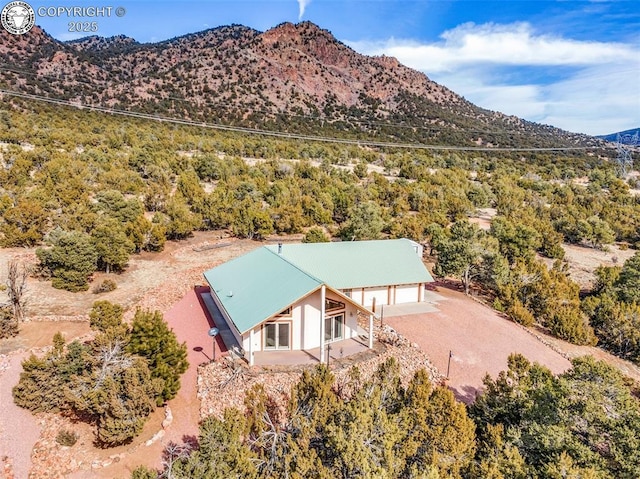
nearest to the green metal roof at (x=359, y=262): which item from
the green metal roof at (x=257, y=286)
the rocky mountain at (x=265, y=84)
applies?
the green metal roof at (x=257, y=286)

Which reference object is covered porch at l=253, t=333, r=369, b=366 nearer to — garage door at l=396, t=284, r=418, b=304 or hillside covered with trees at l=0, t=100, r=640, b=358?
garage door at l=396, t=284, r=418, b=304

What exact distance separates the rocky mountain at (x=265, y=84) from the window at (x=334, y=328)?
6047 cm

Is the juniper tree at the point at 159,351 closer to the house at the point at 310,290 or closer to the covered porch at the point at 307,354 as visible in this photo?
the house at the point at 310,290

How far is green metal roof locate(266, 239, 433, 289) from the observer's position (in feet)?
63.7

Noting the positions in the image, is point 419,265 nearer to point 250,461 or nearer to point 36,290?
point 250,461

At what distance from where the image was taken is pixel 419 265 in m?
21.2

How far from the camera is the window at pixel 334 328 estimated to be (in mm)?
15562

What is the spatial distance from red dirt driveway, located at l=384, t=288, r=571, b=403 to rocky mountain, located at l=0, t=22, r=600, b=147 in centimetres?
5785

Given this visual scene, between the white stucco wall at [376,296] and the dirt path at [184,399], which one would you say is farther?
the white stucco wall at [376,296]

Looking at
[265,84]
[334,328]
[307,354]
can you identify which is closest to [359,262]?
[334,328]

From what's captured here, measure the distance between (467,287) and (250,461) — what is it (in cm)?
1900

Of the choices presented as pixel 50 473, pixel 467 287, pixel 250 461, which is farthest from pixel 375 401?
pixel 467 287

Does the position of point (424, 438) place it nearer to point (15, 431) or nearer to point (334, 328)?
point (334, 328)

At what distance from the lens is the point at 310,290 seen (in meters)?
13.9
